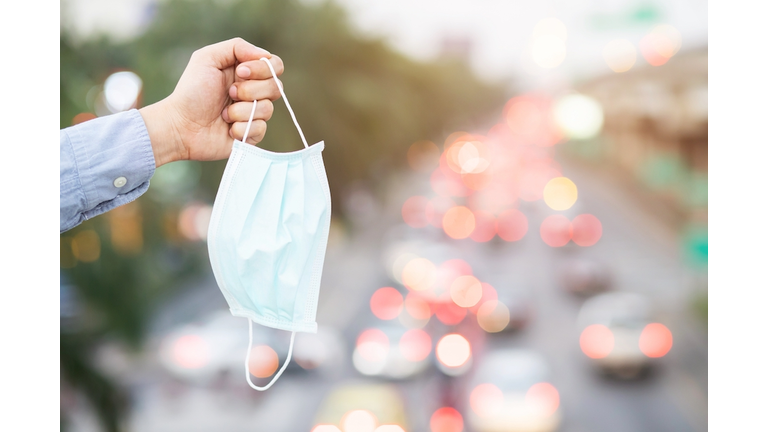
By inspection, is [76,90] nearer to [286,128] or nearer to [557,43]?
[286,128]

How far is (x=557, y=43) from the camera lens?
3.08 m

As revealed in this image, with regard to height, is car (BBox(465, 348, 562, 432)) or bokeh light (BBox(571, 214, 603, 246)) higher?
bokeh light (BBox(571, 214, 603, 246))

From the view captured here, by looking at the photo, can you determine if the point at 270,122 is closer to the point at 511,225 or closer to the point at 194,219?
the point at 194,219

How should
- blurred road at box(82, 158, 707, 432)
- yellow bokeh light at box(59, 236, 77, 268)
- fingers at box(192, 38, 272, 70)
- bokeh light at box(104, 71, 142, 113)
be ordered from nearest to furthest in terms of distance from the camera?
fingers at box(192, 38, 272, 70) → bokeh light at box(104, 71, 142, 113) → yellow bokeh light at box(59, 236, 77, 268) → blurred road at box(82, 158, 707, 432)

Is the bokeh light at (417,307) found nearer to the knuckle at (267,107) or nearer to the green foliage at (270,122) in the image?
the green foliage at (270,122)

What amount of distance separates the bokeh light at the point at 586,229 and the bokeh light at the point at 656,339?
2.37 ft

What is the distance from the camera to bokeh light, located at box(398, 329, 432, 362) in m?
3.57

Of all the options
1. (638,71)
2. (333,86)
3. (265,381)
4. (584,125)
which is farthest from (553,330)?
(333,86)

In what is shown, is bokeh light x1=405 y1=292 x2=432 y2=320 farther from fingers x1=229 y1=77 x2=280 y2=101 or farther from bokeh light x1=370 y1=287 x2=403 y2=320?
fingers x1=229 y1=77 x2=280 y2=101

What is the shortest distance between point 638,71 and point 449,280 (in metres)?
1.86

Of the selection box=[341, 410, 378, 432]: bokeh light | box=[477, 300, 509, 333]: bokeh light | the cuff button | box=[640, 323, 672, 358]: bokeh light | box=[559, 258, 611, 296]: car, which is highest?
the cuff button

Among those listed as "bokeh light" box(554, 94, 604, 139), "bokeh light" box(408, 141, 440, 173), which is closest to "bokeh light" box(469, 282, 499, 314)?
"bokeh light" box(408, 141, 440, 173)

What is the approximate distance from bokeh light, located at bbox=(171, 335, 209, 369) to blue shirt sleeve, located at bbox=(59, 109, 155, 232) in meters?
3.16

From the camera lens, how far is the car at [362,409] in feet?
10.7
